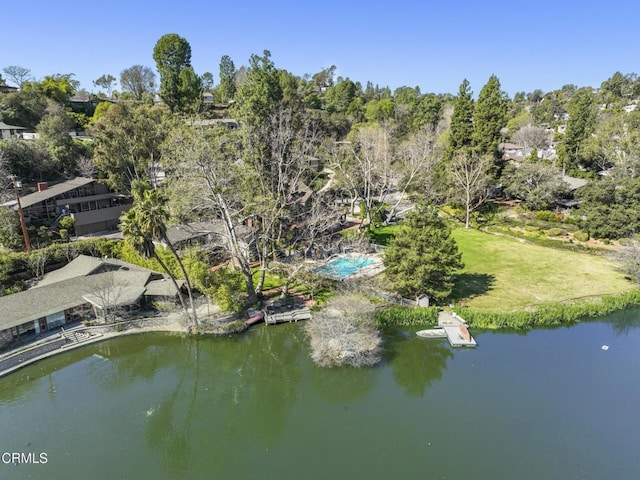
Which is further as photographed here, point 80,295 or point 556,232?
point 556,232

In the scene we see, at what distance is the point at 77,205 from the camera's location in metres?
49.5

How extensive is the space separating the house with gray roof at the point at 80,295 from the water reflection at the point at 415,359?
711 inches

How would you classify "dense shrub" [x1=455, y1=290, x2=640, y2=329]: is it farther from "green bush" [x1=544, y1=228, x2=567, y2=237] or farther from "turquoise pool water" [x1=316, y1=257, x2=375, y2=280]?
"green bush" [x1=544, y1=228, x2=567, y2=237]

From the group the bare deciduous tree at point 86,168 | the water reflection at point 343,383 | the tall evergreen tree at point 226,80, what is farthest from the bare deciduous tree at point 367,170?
the tall evergreen tree at point 226,80

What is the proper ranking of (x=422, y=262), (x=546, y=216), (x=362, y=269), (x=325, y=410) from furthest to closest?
(x=546, y=216), (x=362, y=269), (x=422, y=262), (x=325, y=410)

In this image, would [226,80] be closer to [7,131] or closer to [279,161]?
[7,131]

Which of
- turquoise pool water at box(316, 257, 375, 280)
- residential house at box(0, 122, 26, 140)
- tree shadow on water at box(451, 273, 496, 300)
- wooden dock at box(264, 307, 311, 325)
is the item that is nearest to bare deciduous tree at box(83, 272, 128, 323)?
wooden dock at box(264, 307, 311, 325)

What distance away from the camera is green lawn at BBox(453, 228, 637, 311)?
34969 millimetres

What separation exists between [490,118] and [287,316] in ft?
150

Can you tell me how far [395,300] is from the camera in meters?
33.6

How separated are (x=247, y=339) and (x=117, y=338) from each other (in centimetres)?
968

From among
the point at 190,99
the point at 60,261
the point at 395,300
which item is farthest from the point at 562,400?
the point at 190,99

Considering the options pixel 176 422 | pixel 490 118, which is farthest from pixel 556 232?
pixel 176 422

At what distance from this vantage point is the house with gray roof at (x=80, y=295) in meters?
28.8
